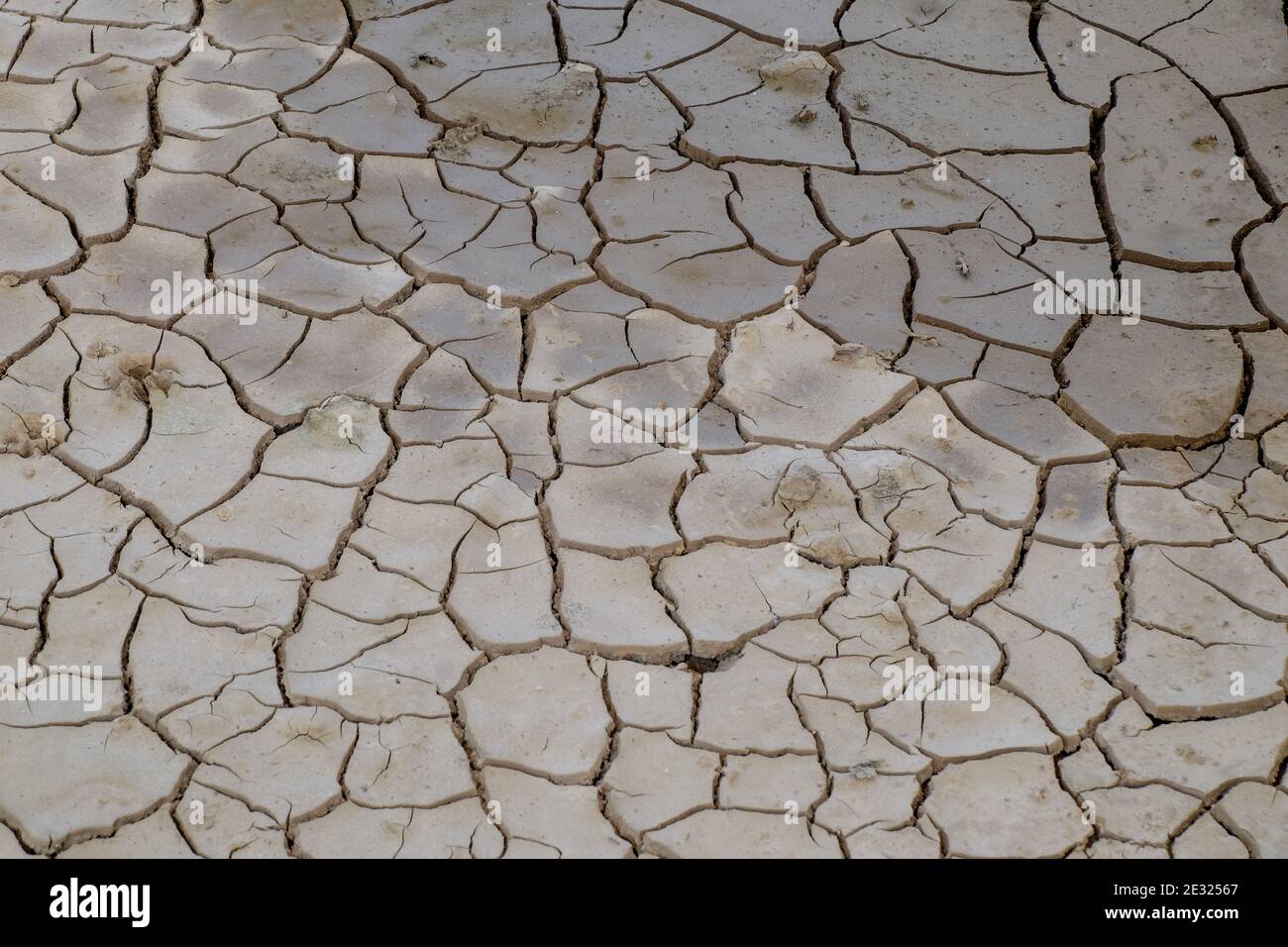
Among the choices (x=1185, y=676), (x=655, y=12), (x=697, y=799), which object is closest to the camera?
(x=697, y=799)

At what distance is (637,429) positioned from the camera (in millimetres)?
3441

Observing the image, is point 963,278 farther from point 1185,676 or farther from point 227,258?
point 227,258

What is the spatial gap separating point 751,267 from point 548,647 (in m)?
1.46

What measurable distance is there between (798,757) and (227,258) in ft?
7.29

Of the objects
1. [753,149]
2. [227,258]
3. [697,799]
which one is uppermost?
[753,149]

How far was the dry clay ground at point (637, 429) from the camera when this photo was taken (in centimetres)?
272

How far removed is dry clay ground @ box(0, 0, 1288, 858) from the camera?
8.94ft

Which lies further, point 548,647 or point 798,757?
point 548,647

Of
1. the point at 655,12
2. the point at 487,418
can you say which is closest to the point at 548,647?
the point at 487,418

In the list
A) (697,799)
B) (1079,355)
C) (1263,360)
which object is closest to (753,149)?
(1079,355)

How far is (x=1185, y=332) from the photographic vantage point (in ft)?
12.2

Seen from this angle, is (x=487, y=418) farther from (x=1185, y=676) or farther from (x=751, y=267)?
(x=1185, y=676)

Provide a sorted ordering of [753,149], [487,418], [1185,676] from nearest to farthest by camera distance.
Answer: [1185,676]
[487,418]
[753,149]

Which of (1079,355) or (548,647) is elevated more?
(1079,355)
